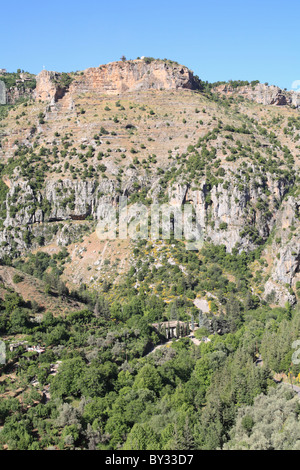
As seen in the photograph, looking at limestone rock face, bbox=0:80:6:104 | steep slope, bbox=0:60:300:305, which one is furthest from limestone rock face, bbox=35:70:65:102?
limestone rock face, bbox=0:80:6:104

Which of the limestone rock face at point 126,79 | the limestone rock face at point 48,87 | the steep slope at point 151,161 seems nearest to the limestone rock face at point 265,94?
the steep slope at point 151,161

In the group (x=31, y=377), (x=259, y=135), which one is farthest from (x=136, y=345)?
(x=259, y=135)

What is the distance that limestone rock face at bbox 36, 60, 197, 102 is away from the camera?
4604 inches

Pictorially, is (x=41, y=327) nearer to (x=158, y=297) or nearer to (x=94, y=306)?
(x=94, y=306)

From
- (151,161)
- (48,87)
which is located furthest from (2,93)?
(151,161)

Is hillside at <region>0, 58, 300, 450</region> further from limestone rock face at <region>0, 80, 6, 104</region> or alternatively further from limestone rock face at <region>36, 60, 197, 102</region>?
limestone rock face at <region>0, 80, 6, 104</region>

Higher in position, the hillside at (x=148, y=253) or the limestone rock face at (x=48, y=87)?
the limestone rock face at (x=48, y=87)

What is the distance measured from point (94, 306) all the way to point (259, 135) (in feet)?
194

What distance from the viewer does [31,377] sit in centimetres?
→ 4638

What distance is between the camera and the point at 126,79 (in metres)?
120

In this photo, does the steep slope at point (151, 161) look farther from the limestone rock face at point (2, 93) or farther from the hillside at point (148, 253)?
the limestone rock face at point (2, 93)

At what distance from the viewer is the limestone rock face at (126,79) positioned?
4604 inches

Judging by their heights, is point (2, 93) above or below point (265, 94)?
above

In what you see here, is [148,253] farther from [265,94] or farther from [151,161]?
[265,94]
